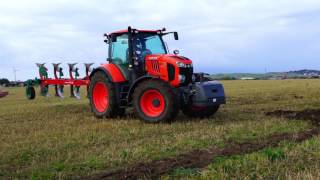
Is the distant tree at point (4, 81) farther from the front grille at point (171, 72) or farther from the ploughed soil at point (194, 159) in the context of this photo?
the ploughed soil at point (194, 159)

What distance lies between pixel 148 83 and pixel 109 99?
1512 millimetres

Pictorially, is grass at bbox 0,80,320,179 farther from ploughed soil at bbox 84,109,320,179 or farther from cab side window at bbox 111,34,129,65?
cab side window at bbox 111,34,129,65

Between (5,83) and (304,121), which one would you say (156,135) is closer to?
(304,121)

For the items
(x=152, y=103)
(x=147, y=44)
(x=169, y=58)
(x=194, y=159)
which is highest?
(x=147, y=44)

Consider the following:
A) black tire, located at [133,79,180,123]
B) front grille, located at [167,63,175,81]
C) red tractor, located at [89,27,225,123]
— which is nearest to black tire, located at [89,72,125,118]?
red tractor, located at [89,27,225,123]

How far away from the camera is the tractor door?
1301cm

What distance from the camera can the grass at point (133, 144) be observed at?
643 cm

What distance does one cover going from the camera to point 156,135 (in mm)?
9867

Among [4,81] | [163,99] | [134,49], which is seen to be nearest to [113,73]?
[134,49]

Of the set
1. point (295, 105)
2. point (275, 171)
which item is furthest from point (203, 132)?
point (295, 105)

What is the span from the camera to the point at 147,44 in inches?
518

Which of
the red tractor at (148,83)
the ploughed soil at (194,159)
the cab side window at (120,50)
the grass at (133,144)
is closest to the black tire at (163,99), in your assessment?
the red tractor at (148,83)

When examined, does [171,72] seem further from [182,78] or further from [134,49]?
[134,49]

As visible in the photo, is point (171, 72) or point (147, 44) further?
point (147, 44)
